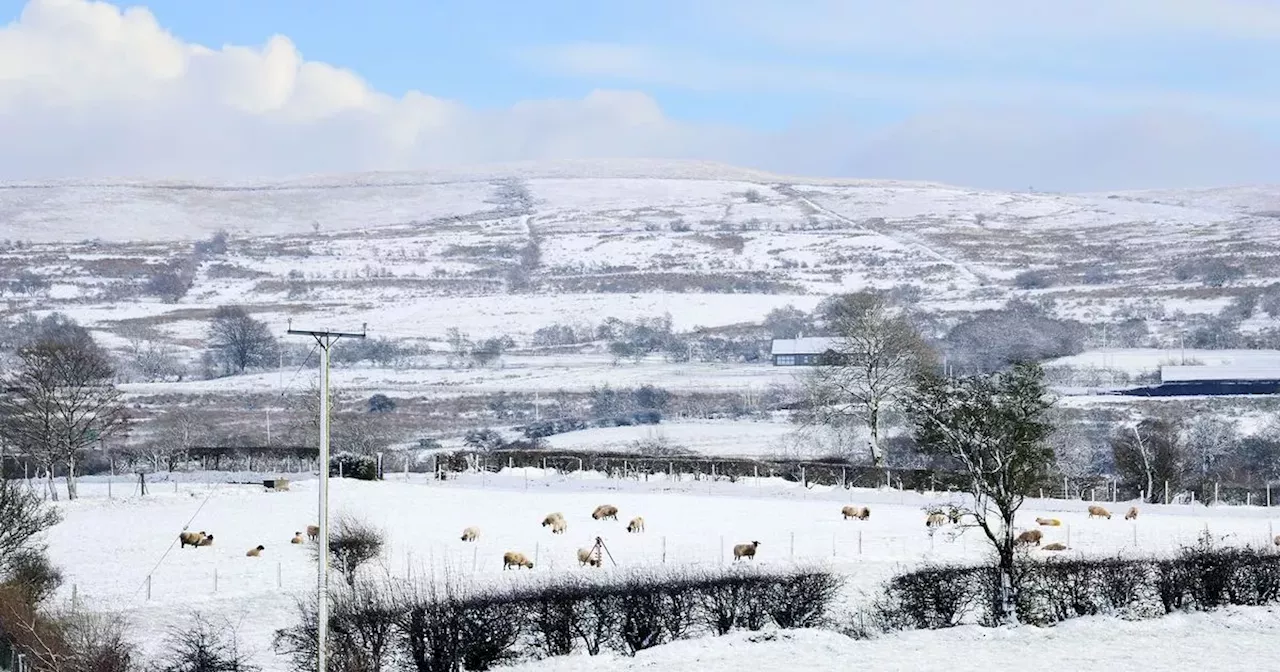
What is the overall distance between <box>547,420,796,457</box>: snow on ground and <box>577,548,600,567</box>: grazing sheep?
4140cm

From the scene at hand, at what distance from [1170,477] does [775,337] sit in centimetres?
8234

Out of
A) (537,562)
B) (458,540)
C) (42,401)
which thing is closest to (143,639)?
(537,562)

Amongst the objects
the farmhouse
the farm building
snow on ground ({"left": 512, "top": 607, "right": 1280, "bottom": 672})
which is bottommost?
snow on ground ({"left": 512, "top": 607, "right": 1280, "bottom": 672})

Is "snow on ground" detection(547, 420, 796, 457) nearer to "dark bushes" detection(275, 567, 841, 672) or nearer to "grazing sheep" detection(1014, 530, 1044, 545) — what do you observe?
"grazing sheep" detection(1014, 530, 1044, 545)

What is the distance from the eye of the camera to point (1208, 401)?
92.2 meters

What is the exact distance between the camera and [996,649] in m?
30.1

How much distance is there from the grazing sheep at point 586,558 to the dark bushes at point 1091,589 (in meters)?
9.31

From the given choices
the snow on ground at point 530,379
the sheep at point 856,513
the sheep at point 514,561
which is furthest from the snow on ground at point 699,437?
the sheep at point 514,561

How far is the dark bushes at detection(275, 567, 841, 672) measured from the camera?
3000cm

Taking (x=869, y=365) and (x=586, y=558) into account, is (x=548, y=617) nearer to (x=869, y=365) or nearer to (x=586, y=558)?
(x=586, y=558)

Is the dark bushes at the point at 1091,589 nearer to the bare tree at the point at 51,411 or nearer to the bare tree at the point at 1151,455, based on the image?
the bare tree at the point at 1151,455

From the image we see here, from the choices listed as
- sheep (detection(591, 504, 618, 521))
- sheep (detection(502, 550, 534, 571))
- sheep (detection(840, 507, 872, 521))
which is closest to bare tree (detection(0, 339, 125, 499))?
sheep (detection(591, 504, 618, 521))

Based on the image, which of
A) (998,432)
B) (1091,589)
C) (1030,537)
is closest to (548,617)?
(1091,589)

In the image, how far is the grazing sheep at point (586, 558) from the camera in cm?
4065
